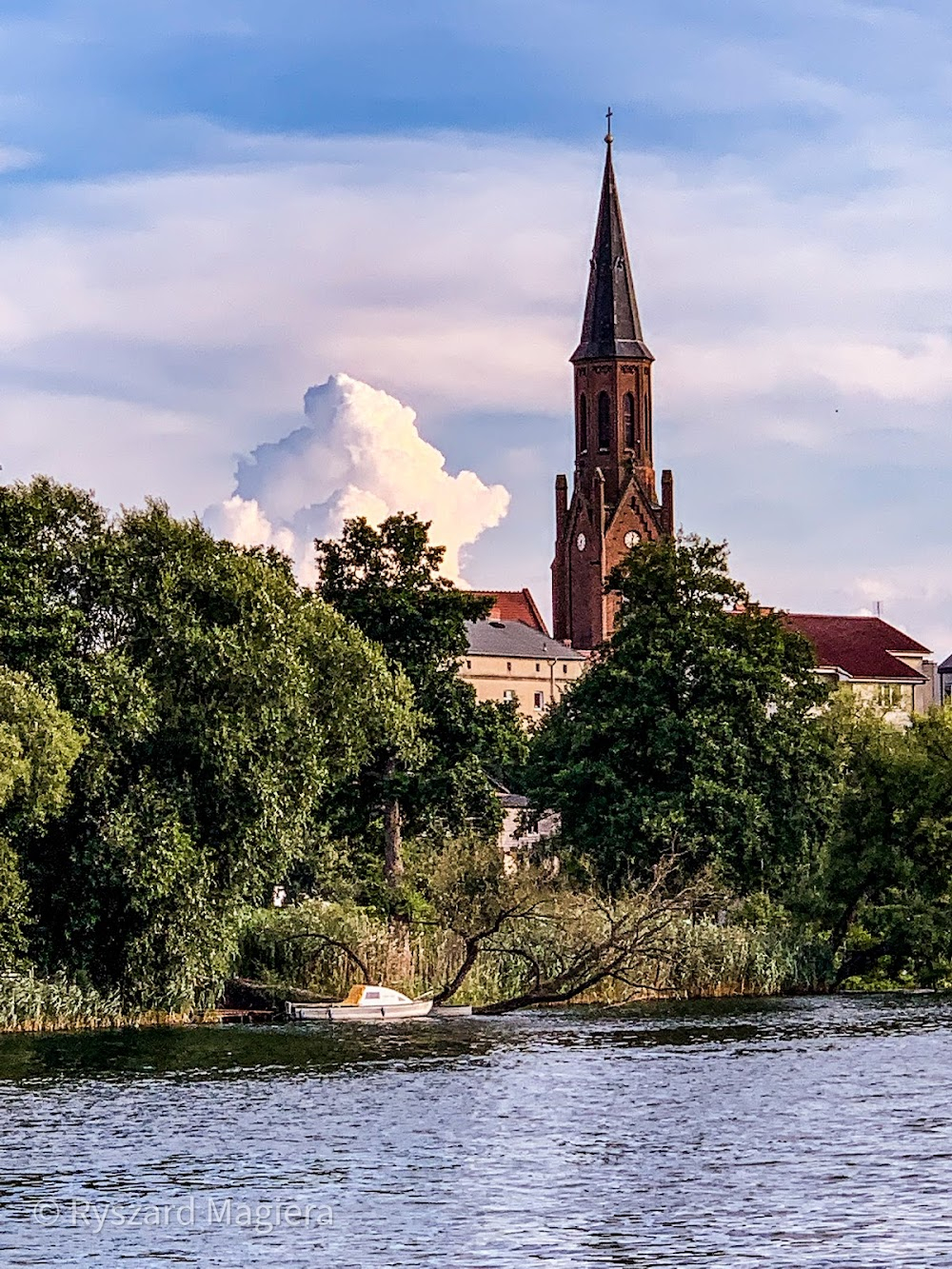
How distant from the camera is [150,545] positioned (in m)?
56.3

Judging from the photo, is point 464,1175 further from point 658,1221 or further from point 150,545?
point 150,545

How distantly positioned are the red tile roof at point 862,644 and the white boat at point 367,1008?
430ft

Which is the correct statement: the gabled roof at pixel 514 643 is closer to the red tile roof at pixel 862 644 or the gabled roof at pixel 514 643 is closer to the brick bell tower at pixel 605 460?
the brick bell tower at pixel 605 460

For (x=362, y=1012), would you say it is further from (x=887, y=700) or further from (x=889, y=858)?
(x=887, y=700)

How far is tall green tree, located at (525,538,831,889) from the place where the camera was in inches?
2753

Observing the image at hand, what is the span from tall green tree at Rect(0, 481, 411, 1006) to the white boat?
2634mm

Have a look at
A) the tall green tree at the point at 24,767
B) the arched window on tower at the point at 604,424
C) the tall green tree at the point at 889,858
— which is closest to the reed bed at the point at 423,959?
the tall green tree at the point at 889,858

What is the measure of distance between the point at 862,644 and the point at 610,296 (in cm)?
3995

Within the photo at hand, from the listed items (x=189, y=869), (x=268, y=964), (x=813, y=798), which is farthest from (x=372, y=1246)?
(x=813, y=798)

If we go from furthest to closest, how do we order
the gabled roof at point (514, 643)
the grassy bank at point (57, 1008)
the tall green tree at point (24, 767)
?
the gabled roof at point (514, 643)
the grassy bank at point (57, 1008)
the tall green tree at point (24, 767)

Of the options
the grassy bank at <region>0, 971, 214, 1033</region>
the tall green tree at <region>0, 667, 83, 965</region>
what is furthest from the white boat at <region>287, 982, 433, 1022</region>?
the tall green tree at <region>0, 667, 83, 965</region>

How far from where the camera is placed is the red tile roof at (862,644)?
613 ft

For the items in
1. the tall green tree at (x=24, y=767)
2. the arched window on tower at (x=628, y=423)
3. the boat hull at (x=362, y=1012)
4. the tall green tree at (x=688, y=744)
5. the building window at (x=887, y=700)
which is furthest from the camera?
the arched window on tower at (x=628, y=423)

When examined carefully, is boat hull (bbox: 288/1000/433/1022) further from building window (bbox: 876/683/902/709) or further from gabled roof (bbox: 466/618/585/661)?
gabled roof (bbox: 466/618/585/661)
